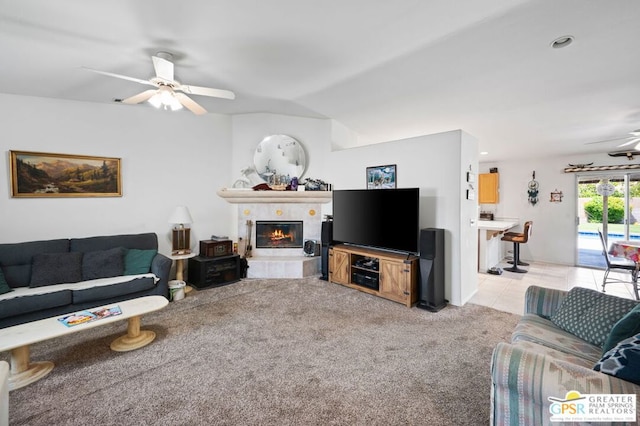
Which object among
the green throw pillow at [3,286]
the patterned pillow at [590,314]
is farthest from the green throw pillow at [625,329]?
the green throw pillow at [3,286]

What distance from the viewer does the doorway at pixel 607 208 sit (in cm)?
571

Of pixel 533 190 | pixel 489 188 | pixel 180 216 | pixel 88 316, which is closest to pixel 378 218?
pixel 180 216

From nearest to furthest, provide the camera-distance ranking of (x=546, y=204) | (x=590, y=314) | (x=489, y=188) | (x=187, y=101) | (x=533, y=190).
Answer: (x=590, y=314) < (x=187, y=101) < (x=546, y=204) < (x=533, y=190) < (x=489, y=188)

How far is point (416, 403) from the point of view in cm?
185

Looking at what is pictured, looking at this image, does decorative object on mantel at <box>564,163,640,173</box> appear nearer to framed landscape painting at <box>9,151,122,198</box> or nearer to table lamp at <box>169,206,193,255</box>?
table lamp at <box>169,206,193,255</box>

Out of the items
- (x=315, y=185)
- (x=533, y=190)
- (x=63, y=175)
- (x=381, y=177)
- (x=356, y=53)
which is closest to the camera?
(x=356, y=53)

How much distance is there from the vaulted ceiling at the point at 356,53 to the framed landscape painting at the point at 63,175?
0.78m

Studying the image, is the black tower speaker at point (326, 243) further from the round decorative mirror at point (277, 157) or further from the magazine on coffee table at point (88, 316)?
the magazine on coffee table at point (88, 316)

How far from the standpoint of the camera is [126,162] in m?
4.04

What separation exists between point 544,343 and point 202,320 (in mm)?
3053

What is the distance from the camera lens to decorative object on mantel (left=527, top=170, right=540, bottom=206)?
6789 millimetres

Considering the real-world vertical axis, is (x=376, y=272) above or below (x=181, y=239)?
below

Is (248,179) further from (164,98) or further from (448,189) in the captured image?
(448,189)

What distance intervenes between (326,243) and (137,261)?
260cm
